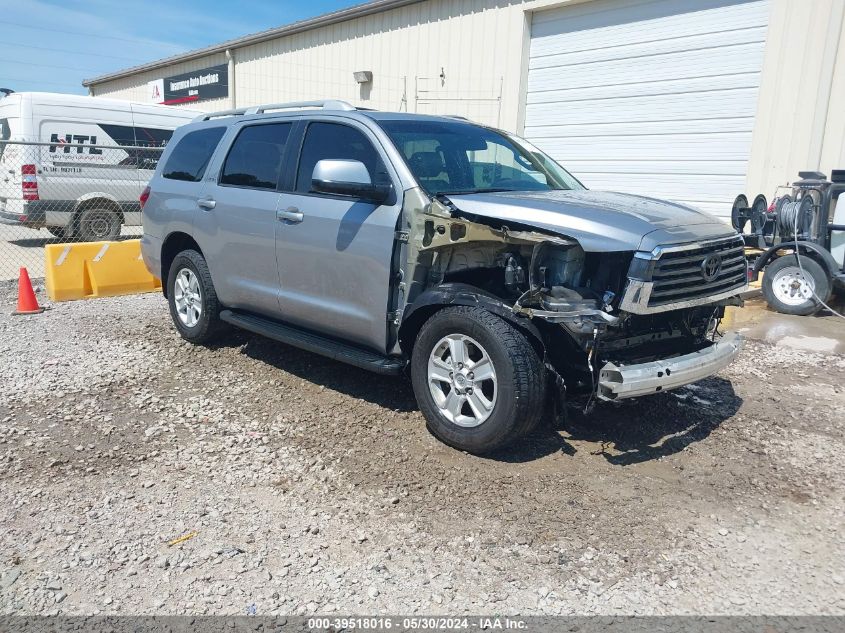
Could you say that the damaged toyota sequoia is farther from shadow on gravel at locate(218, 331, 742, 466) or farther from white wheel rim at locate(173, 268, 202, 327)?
white wheel rim at locate(173, 268, 202, 327)

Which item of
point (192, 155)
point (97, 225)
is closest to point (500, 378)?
point (192, 155)

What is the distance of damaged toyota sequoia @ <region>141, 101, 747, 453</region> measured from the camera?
3.77 meters

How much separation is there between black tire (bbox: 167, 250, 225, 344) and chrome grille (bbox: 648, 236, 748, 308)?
3.83 metres

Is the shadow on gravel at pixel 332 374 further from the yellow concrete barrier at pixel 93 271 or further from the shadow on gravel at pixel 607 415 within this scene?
the yellow concrete barrier at pixel 93 271

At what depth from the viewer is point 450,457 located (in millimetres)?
4105

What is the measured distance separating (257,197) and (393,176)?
143 cm

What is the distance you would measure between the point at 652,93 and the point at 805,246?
4.26 metres

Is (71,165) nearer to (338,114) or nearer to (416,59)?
(416,59)

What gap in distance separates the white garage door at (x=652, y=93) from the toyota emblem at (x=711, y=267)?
744cm

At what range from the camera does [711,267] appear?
4023mm

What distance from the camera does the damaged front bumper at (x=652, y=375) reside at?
11.9 feet

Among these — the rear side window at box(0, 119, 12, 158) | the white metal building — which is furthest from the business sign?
the rear side window at box(0, 119, 12, 158)

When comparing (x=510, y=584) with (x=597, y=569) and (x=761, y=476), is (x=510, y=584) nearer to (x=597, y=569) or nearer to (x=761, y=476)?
(x=597, y=569)

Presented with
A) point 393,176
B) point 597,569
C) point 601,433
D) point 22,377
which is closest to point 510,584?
point 597,569
